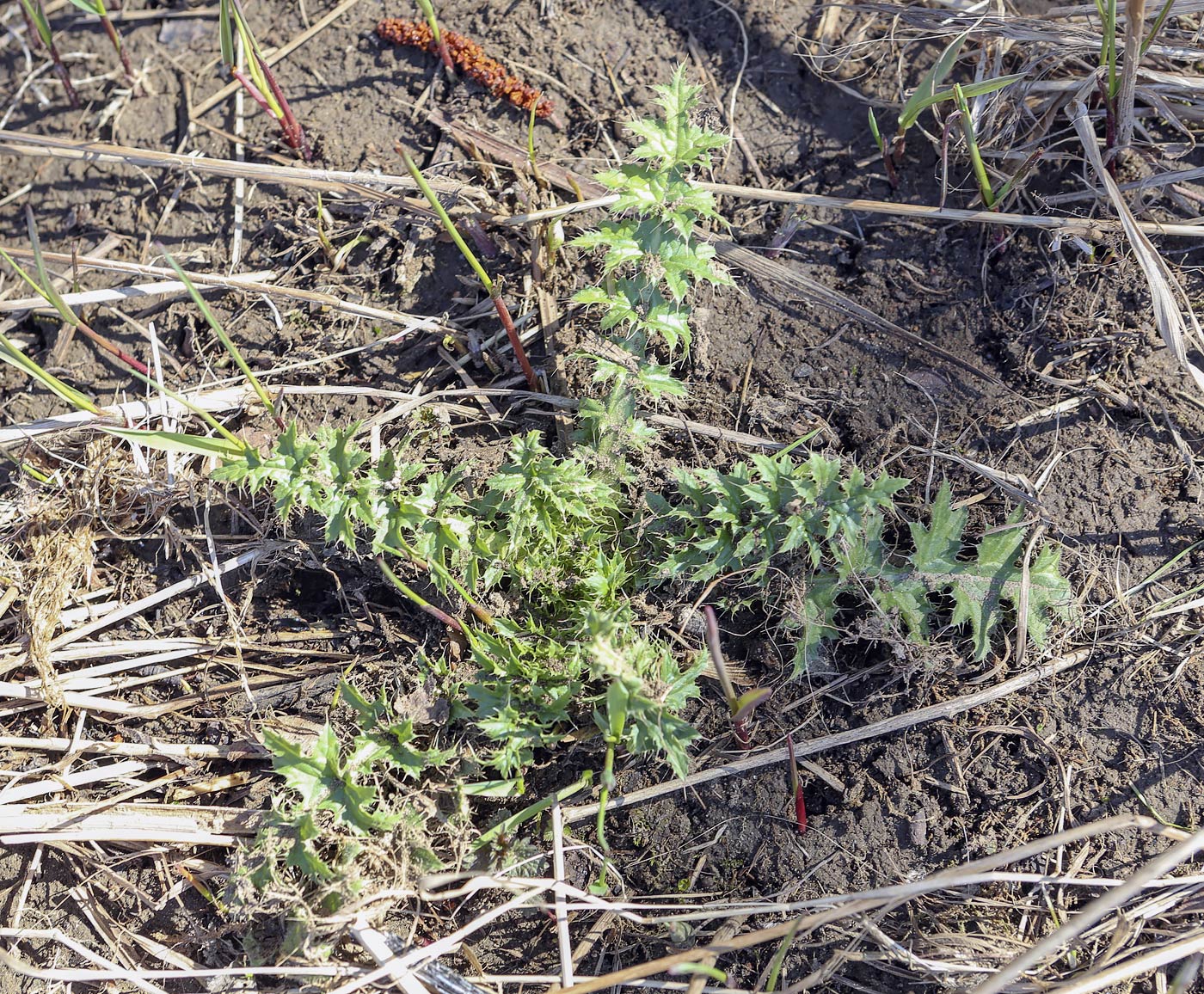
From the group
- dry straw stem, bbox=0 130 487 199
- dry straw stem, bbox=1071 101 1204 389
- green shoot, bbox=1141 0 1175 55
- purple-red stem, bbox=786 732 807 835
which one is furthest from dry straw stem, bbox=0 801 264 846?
green shoot, bbox=1141 0 1175 55

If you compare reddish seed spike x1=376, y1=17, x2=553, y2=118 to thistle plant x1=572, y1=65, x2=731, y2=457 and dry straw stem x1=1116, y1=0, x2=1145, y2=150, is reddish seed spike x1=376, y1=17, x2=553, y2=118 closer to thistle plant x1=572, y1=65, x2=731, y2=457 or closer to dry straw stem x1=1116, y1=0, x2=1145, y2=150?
thistle plant x1=572, y1=65, x2=731, y2=457

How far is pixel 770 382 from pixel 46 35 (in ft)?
9.29

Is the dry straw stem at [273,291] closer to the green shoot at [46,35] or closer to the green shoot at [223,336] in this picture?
the green shoot at [223,336]

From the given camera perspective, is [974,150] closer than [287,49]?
Yes

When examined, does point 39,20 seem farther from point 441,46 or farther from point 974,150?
point 974,150

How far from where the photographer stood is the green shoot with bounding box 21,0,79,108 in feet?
9.74

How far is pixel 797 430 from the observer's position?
2590 mm

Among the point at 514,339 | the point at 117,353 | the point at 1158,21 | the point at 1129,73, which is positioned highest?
the point at 1158,21

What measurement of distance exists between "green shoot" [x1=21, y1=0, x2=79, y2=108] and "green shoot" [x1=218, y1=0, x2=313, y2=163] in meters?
0.60

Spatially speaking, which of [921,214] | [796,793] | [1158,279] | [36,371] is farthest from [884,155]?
[36,371]

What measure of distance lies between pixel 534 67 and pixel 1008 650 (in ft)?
8.02

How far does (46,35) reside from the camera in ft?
9.96

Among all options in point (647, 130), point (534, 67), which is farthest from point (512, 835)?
point (534, 67)

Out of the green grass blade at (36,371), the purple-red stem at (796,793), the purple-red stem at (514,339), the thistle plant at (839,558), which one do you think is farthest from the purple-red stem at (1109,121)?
the green grass blade at (36,371)
